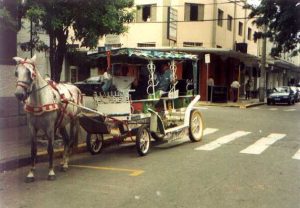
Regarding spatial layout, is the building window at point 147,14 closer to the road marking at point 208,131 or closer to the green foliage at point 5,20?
the road marking at point 208,131

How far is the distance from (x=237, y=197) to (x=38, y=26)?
6.61 metres

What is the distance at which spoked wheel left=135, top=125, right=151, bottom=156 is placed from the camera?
36.0 ft

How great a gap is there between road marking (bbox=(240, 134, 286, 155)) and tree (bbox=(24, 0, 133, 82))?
4553mm

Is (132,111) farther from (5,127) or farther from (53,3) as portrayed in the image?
(5,127)

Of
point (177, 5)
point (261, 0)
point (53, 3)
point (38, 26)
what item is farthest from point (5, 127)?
point (177, 5)

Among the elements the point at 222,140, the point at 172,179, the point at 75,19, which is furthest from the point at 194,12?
the point at 172,179

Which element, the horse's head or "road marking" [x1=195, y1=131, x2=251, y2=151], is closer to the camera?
the horse's head

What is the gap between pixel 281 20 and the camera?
30.0 m

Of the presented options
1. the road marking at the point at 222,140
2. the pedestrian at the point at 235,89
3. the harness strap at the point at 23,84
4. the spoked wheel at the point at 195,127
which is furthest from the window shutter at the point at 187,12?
the harness strap at the point at 23,84

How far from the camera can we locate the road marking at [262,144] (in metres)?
12.4

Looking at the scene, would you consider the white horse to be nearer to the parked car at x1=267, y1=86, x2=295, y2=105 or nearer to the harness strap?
the harness strap

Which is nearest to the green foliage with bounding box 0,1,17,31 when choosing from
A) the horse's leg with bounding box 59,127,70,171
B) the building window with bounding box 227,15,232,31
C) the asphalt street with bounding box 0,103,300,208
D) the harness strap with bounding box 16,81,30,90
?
the harness strap with bounding box 16,81,30,90

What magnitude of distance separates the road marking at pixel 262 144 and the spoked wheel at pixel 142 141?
8.44 feet

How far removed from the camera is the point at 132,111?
11.2 metres
